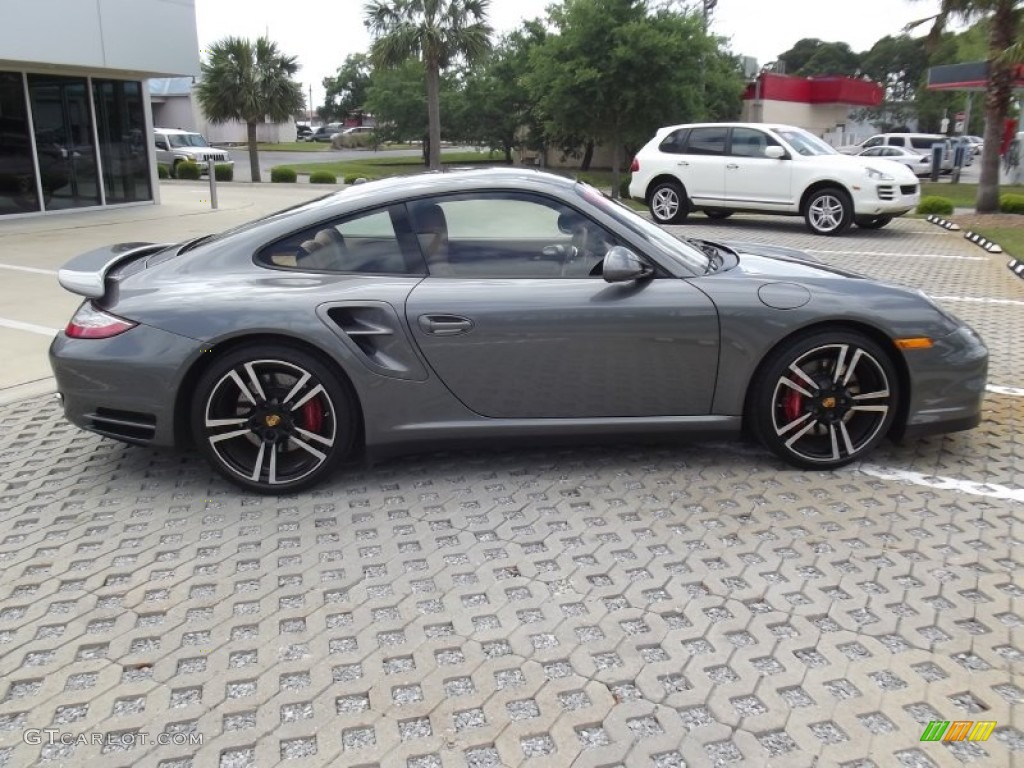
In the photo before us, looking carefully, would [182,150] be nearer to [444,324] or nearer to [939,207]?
[939,207]

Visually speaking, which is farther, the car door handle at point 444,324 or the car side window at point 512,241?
the car side window at point 512,241

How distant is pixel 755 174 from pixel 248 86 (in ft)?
68.5

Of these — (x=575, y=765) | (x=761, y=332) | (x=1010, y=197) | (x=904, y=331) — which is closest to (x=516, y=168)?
(x=761, y=332)

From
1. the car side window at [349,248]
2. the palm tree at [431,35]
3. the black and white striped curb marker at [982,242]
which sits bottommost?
the black and white striped curb marker at [982,242]

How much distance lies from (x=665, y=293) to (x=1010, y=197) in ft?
55.8

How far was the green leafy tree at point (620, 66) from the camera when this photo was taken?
2153 centimetres

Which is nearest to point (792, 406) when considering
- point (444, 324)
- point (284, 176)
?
point (444, 324)

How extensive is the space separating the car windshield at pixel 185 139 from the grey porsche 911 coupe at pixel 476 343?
31.8 m

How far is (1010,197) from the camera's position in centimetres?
1755

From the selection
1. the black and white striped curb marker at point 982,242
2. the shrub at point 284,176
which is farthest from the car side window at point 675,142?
the shrub at point 284,176

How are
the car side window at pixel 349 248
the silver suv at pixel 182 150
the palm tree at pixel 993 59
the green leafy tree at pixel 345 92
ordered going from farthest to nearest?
1. the green leafy tree at pixel 345 92
2. the silver suv at pixel 182 150
3. the palm tree at pixel 993 59
4. the car side window at pixel 349 248

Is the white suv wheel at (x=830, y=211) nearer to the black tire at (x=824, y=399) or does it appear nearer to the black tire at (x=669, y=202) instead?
the black tire at (x=669, y=202)

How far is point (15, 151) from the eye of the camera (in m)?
14.2

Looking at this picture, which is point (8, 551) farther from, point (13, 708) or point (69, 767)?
point (69, 767)
